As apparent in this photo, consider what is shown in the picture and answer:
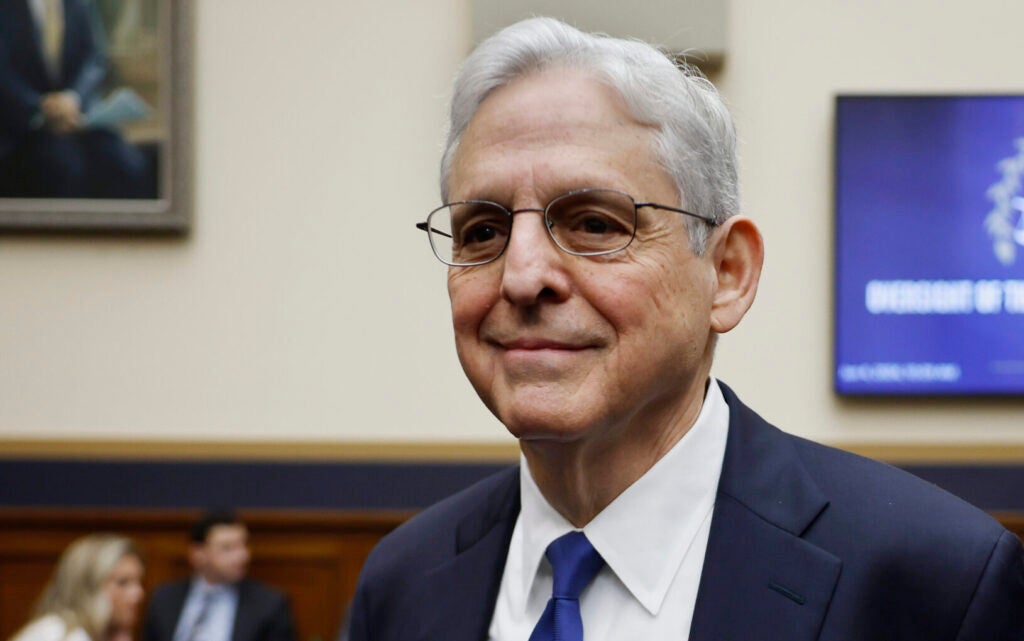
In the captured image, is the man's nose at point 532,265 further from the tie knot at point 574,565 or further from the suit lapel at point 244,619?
the suit lapel at point 244,619

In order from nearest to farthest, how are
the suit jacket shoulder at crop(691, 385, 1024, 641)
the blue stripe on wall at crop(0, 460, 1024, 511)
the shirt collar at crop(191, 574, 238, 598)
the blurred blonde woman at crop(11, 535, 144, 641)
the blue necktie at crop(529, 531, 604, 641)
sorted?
the suit jacket shoulder at crop(691, 385, 1024, 641) → the blue necktie at crop(529, 531, 604, 641) → the blurred blonde woman at crop(11, 535, 144, 641) → the shirt collar at crop(191, 574, 238, 598) → the blue stripe on wall at crop(0, 460, 1024, 511)

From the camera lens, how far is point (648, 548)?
1.42m

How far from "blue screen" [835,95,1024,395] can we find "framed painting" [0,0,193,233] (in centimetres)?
327

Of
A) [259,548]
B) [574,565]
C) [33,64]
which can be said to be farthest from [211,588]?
[574,565]

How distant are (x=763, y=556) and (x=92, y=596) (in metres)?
3.58

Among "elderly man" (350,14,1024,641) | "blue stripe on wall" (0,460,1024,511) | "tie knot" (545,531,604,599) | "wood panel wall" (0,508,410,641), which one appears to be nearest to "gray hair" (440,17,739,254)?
"elderly man" (350,14,1024,641)

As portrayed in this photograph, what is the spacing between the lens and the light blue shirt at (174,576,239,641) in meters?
5.00

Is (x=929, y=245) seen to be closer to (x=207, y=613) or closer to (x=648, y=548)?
(x=207, y=613)

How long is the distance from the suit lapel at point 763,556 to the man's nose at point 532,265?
336 mm

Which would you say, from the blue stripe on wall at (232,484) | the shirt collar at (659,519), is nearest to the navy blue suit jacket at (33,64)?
the blue stripe on wall at (232,484)

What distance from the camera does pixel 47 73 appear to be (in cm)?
591

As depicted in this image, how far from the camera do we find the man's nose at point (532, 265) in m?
1.31

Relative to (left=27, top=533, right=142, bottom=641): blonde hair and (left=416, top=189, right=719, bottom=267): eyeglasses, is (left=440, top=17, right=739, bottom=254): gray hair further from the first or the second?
(left=27, top=533, right=142, bottom=641): blonde hair

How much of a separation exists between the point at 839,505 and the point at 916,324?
4.52 metres
